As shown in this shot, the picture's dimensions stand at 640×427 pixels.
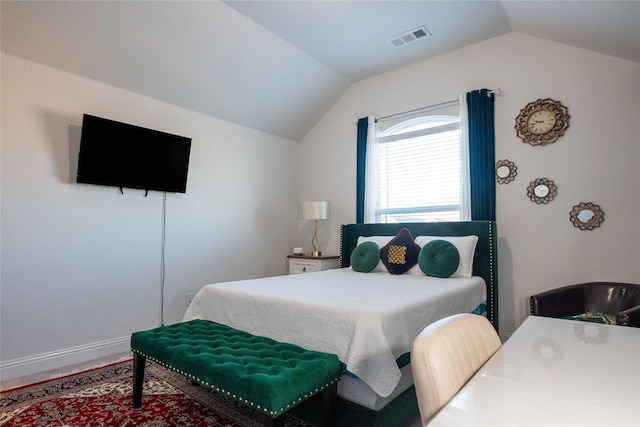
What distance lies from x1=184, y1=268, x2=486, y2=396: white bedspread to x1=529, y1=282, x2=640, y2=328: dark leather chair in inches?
20.7

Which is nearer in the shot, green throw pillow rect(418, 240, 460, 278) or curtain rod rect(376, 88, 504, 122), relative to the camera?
green throw pillow rect(418, 240, 460, 278)

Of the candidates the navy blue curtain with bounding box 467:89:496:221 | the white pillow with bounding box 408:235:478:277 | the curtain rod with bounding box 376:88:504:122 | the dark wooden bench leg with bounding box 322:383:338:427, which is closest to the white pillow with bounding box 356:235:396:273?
the white pillow with bounding box 408:235:478:277

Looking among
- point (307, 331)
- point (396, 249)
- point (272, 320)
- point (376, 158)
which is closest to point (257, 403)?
point (307, 331)

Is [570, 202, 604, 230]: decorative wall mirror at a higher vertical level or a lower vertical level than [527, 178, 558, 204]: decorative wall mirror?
lower

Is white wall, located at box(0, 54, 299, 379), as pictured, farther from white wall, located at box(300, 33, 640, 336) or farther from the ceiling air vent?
white wall, located at box(300, 33, 640, 336)

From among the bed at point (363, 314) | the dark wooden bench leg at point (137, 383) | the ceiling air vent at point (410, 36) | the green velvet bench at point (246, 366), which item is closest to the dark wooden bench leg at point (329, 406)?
the green velvet bench at point (246, 366)

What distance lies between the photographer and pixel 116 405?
7.75ft

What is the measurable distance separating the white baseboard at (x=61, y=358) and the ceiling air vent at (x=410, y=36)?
→ 4.14 meters

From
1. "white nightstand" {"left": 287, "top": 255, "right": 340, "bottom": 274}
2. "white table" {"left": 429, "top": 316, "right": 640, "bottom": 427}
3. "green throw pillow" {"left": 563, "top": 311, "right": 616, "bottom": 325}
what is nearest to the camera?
"white table" {"left": 429, "top": 316, "right": 640, "bottom": 427}

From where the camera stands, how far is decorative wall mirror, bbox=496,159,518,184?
12.0 ft

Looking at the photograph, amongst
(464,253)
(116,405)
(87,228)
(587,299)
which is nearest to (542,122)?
(464,253)

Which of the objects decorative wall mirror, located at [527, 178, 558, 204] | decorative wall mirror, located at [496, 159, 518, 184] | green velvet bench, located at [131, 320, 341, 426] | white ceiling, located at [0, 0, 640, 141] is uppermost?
white ceiling, located at [0, 0, 640, 141]

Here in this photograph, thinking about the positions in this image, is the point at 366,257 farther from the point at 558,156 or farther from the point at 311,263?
the point at 558,156

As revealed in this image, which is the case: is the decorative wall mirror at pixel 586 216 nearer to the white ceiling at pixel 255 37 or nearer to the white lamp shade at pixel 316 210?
the white ceiling at pixel 255 37
